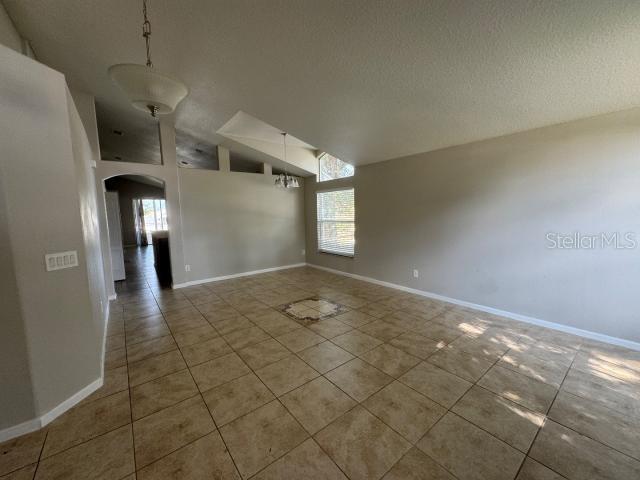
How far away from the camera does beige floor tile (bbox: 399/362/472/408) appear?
1.91 m

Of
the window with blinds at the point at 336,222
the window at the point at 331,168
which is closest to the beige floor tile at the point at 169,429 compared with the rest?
the window with blinds at the point at 336,222

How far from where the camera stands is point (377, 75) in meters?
2.46

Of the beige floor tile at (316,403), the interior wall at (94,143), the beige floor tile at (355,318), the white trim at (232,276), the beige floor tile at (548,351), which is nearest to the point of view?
the beige floor tile at (316,403)

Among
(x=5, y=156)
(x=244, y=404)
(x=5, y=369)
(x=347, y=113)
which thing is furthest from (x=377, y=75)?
(x=5, y=369)

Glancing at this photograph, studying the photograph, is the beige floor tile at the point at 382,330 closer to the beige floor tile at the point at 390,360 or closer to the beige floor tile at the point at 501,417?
the beige floor tile at the point at 390,360

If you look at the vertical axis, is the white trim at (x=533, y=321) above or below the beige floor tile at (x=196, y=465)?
above

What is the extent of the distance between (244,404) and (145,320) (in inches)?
94.2

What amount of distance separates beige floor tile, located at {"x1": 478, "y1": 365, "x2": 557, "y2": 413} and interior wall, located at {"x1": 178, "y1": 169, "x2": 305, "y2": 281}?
16.0 ft

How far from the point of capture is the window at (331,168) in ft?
18.0

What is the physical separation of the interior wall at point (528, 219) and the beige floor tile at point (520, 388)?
1.39m

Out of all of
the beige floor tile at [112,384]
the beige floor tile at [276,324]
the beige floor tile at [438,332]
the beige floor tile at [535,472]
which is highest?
the beige floor tile at [276,324]

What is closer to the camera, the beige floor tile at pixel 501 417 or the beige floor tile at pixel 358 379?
the beige floor tile at pixel 501 417

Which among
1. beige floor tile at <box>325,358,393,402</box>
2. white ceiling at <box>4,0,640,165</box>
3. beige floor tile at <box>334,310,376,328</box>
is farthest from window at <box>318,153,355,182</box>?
beige floor tile at <box>325,358,393,402</box>

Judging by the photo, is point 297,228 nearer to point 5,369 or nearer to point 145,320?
point 145,320
